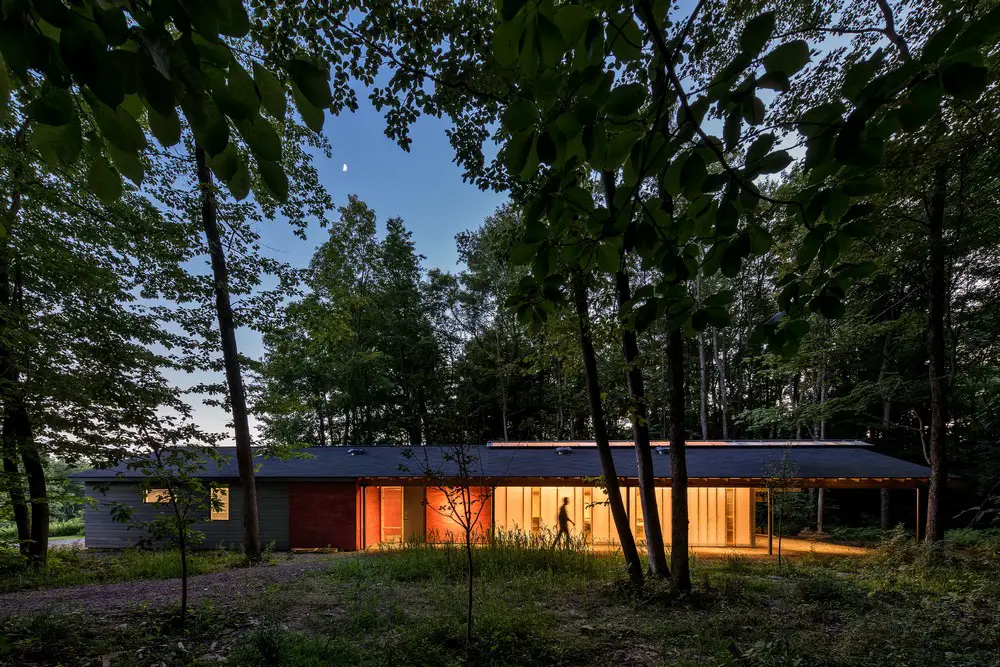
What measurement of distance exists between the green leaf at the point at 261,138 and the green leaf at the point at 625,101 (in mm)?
693

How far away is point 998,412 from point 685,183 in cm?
1715

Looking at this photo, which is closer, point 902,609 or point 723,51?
point 902,609

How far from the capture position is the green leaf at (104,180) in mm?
820

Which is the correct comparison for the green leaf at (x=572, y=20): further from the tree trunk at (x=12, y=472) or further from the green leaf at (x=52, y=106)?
the tree trunk at (x=12, y=472)

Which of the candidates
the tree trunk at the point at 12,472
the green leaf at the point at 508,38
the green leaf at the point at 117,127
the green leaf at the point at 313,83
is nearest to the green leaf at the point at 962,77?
the green leaf at the point at 508,38

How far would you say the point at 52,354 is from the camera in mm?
7020

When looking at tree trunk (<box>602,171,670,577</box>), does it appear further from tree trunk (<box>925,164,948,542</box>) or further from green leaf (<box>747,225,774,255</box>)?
tree trunk (<box>925,164,948,542</box>)

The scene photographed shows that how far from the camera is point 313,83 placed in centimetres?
77

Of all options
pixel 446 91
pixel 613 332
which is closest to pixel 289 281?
pixel 446 91

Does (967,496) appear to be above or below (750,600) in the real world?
below

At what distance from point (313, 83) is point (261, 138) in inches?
5.6

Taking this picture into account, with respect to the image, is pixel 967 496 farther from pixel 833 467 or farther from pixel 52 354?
pixel 52 354

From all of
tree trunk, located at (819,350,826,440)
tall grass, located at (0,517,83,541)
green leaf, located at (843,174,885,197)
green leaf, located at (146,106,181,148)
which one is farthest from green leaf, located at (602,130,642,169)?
tall grass, located at (0,517,83,541)

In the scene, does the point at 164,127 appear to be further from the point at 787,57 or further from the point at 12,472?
the point at 12,472
